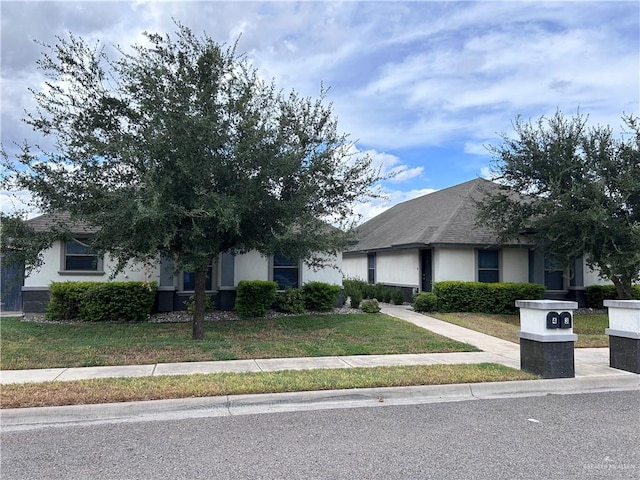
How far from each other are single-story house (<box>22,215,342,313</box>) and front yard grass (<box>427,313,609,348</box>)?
4.12 meters

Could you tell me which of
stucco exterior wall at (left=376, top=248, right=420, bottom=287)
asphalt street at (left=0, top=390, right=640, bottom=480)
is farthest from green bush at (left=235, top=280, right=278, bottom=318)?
asphalt street at (left=0, top=390, right=640, bottom=480)

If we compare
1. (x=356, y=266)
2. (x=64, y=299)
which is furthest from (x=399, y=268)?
(x=64, y=299)

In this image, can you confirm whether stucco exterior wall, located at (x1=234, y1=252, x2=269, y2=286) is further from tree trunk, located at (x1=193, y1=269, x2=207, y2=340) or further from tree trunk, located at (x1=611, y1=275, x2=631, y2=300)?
tree trunk, located at (x1=611, y1=275, x2=631, y2=300)

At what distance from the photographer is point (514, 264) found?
18391mm

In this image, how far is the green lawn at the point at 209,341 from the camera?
29.3ft

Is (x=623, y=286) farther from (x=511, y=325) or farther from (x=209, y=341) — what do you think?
(x=209, y=341)

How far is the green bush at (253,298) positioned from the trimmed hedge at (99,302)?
2695 millimetres

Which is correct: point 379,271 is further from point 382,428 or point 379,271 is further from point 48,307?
point 382,428

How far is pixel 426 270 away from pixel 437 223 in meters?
1.94

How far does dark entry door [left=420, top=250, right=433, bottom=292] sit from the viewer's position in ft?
62.9

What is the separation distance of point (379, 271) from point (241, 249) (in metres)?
12.7

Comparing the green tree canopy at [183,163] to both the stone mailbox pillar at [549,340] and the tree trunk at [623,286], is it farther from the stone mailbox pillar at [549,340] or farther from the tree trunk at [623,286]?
the tree trunk at [623,286]

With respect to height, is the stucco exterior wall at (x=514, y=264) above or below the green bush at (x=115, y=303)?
above

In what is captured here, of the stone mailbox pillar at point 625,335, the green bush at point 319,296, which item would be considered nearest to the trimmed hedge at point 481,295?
the green bush at point 319,296
